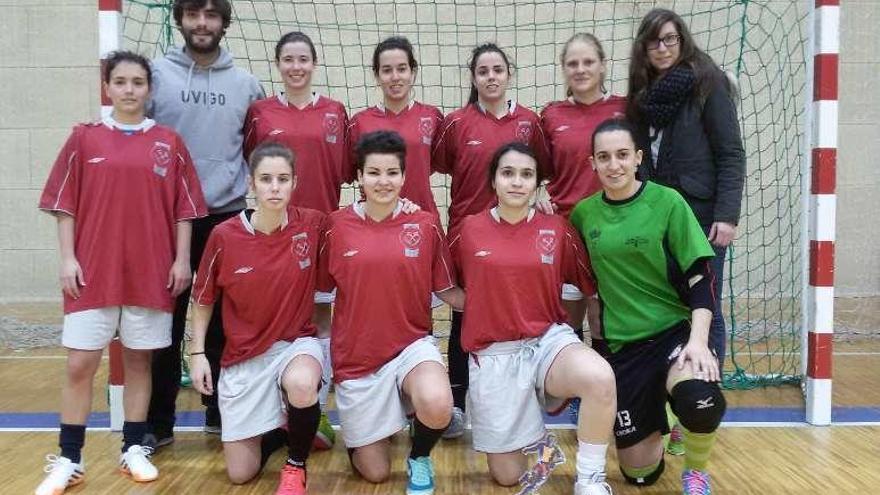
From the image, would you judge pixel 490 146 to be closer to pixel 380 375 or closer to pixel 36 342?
pixel 380 375

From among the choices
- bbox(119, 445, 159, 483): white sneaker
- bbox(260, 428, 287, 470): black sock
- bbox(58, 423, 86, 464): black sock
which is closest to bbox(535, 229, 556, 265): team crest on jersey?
bbox(260, 428, 287, 470): black sock

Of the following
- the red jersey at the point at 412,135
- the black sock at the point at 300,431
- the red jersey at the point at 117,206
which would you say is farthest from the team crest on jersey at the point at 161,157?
the black sock at the point at 300,431

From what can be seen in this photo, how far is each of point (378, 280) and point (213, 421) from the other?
1127 mm

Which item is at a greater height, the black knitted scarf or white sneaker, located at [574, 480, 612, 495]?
the black knitted scarf

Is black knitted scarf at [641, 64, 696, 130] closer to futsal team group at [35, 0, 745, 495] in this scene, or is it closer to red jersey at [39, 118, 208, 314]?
futsal team group at [35, 0, 745, 495]

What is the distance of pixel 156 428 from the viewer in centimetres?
277

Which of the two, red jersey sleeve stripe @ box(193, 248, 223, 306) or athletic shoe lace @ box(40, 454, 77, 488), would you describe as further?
red jersey sleeve stripe @ box(193, 248, 223, 306)

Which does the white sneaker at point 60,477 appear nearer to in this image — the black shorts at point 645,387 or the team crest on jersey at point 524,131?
the black shorts at point 645,387

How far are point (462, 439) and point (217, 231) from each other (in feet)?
4.13

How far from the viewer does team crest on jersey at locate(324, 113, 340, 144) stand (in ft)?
9.04

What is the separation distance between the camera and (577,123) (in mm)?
2725

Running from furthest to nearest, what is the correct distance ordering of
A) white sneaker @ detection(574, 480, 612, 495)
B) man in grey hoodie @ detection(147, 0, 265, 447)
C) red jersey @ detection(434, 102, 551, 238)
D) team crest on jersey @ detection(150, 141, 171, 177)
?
red jersey @ detection(434, 102, 551, 238), man in grey hoodie @ detection(147, 0, 265, 447), team crest on jersey @ detection(150, 141, 171, 177), white sneaker @ detection(574, 480, 612, 495)

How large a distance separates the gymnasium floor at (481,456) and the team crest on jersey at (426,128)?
1.22 m

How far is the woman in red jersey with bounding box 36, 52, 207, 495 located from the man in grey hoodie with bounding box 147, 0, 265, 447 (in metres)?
0.21
